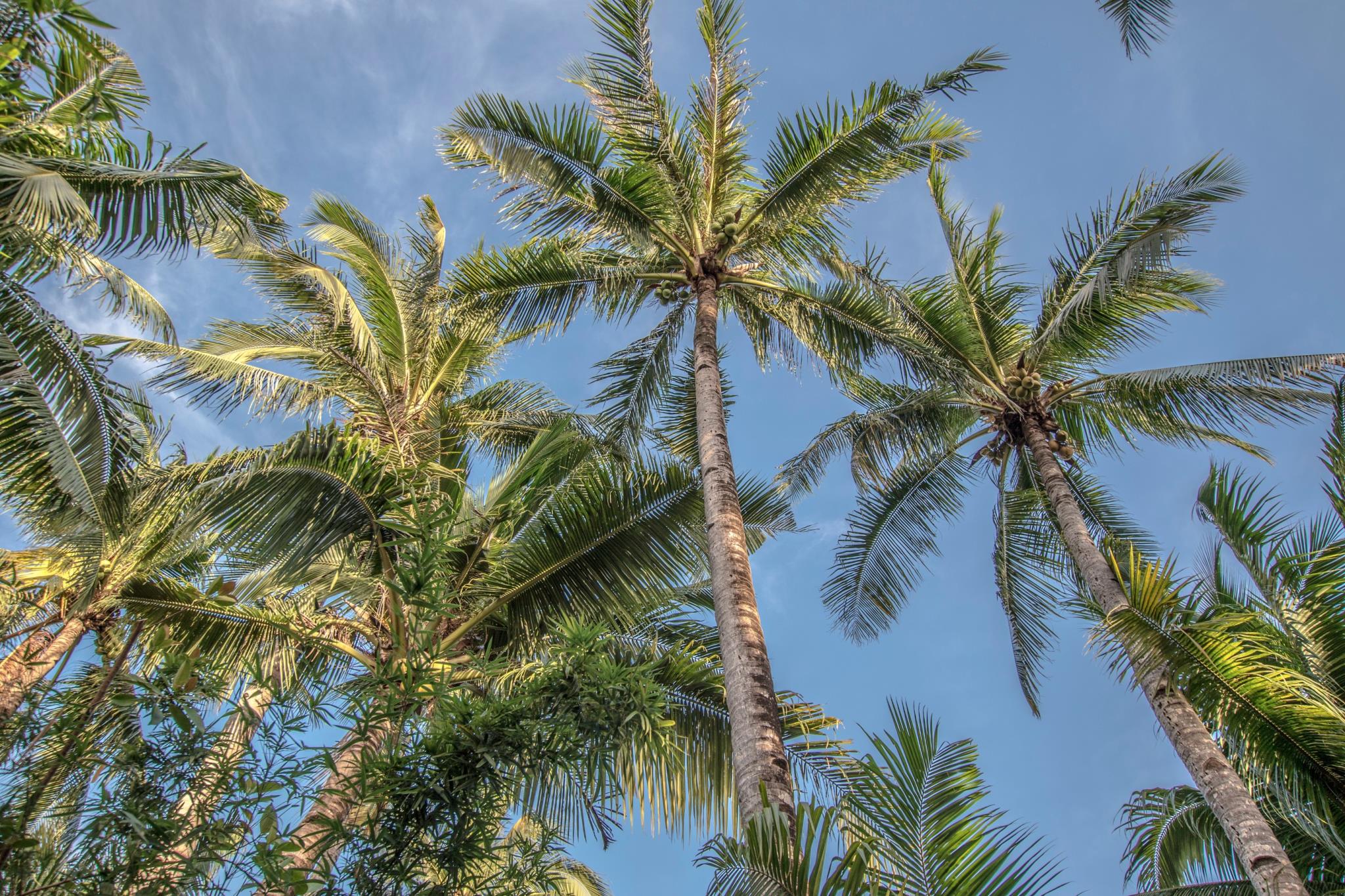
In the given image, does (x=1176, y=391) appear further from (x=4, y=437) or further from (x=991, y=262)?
(x=4, y=437)

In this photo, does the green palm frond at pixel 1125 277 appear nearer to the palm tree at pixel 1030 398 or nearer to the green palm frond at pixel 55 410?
the palm tree at pixel 1030 398

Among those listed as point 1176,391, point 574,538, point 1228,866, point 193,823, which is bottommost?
point 193,823

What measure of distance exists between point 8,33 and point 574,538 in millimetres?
4645

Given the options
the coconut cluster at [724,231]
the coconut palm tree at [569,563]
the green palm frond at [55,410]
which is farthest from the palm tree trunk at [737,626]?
the green palm frond at [55,410]

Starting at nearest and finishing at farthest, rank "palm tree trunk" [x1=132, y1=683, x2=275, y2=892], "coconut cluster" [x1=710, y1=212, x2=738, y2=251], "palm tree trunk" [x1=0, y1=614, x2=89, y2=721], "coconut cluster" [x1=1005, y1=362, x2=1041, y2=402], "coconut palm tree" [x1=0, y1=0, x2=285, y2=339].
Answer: "palm tree trunk" [x1=132, y1=683, x2=275, y2=892] → "coconut palm tree" [x1=0, y1=0, x2=285, y2=339] → "palm tree trunk" [x1=0, y1=614, x2=89, y2=721] → "coconut cluster" [x1=710, y1=212, x2=738, y2=251] → "coconut cluster" [x1=1005, y1=362, x2=1041, y2=402]

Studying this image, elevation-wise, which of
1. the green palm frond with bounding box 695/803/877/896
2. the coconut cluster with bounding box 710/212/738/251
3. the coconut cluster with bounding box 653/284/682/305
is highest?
the coconut cluster with bounding box 710/212/738/251

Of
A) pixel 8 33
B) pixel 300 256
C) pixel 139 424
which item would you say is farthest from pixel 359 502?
pixel 300 256

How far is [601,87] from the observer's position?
10.5 m

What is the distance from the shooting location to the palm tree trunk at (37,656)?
24.8ft

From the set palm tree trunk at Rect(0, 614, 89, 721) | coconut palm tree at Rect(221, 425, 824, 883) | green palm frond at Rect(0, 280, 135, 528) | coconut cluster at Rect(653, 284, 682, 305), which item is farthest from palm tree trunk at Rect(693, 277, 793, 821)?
palm tree trunk at Rect(0, 614, 89, 721)

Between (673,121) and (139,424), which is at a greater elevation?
(673,121)

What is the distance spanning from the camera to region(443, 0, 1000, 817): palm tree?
10.1 meters

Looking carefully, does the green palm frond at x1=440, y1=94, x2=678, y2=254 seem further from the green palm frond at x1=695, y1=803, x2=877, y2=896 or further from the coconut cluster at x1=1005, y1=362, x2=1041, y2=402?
the green palm frond at x1=695, y1=803, x2=877, y2=896

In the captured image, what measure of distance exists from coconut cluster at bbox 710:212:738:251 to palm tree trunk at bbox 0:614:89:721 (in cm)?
753
